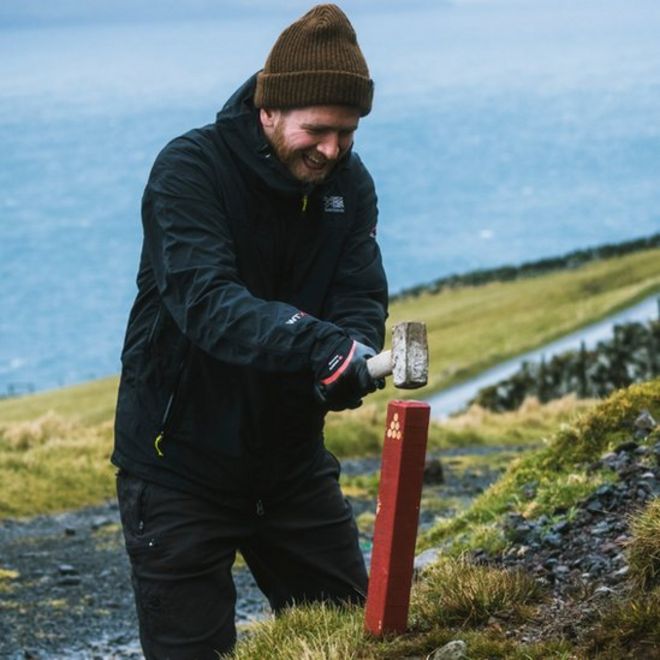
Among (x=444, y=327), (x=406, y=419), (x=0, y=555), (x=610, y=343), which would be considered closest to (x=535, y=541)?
(x=406, y=419)

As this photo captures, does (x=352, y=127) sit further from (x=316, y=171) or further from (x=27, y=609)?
(x=27, y=609)

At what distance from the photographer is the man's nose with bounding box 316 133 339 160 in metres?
6.64

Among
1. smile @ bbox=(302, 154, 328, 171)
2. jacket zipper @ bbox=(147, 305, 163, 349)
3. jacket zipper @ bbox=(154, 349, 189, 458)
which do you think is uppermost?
smile @ bbox=(302, 154, 328, 171)

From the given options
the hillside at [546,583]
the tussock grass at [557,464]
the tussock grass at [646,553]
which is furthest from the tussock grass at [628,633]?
the tussock grass at [557,464]

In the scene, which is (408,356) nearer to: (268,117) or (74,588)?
(268,117)

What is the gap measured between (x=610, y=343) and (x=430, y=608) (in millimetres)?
42479

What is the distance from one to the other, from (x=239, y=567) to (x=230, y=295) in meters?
9.90

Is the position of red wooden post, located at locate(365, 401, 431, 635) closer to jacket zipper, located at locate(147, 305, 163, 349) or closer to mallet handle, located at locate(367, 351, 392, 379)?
mallet handle, located at locate(367, 351, 392, 379)

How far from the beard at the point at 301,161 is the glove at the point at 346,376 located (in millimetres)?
1098

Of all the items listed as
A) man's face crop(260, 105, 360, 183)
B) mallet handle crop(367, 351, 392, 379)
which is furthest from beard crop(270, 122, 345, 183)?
mallet handle crop(367, 351, 392, 379)

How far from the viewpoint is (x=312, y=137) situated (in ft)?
22.0

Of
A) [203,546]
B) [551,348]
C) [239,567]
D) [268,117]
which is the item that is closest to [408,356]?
[268,117]

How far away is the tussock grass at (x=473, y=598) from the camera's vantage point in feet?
23.3

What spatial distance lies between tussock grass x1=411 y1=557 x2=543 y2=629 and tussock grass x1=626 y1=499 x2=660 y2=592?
0.58 meters
